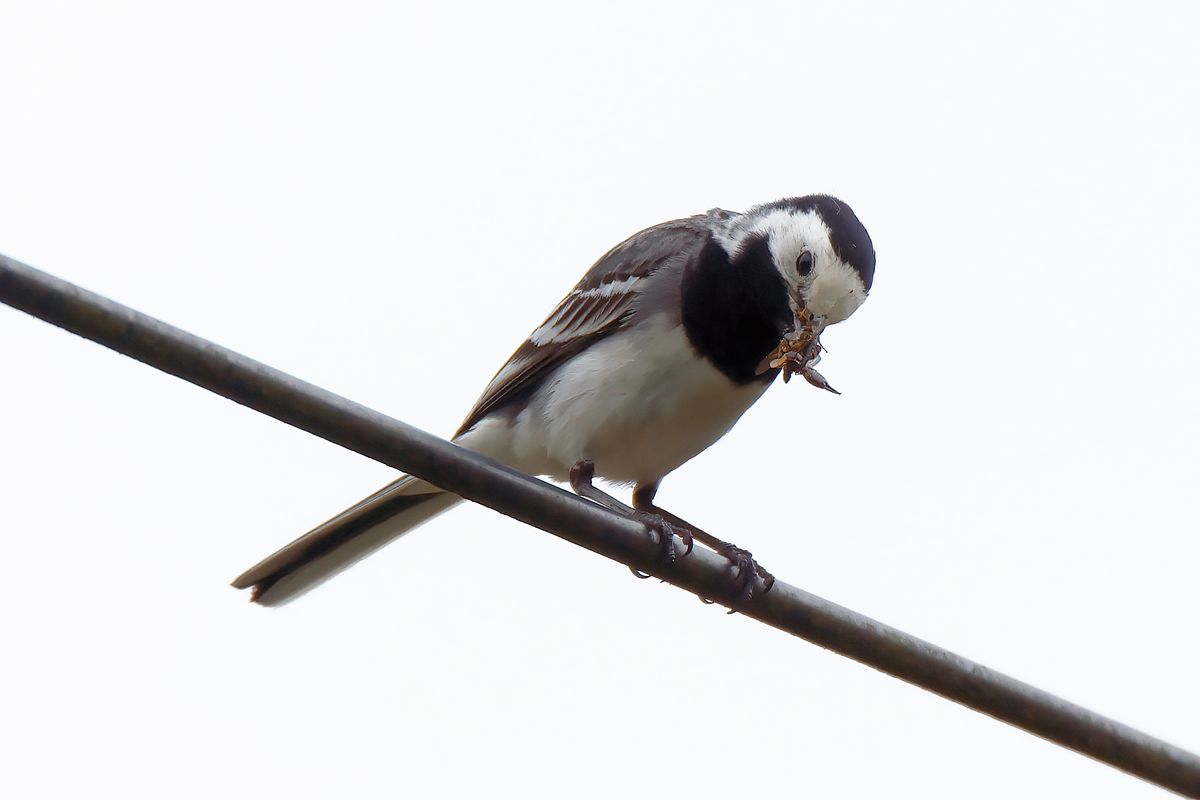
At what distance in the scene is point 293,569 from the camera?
17.9 feet

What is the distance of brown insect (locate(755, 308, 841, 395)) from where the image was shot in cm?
525

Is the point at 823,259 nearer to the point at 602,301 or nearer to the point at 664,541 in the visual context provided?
the point at 602,301

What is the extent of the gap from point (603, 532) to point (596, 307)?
2.68m

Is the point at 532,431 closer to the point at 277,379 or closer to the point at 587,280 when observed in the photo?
the point at 587,280

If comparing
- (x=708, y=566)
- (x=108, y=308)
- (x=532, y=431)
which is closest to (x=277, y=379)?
(x=108, y=308)

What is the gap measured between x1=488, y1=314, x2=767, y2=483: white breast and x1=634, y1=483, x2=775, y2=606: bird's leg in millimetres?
301

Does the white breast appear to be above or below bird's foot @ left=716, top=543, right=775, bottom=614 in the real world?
above

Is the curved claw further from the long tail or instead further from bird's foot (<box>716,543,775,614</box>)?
the long tail

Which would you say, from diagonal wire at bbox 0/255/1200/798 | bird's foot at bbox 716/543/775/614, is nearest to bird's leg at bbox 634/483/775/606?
bird's foot at bbox 716/543/775/614

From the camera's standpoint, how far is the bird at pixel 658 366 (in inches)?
215

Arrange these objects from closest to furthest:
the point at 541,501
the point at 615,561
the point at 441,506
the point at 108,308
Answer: the point at 108,308 → the point at 541,501 → the point at 615,561 → the point at 441,506

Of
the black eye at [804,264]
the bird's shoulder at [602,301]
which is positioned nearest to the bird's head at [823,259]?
the black eye at [804,264]

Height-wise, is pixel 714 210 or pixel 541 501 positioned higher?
pixel 714 210

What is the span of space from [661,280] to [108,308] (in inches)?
131
